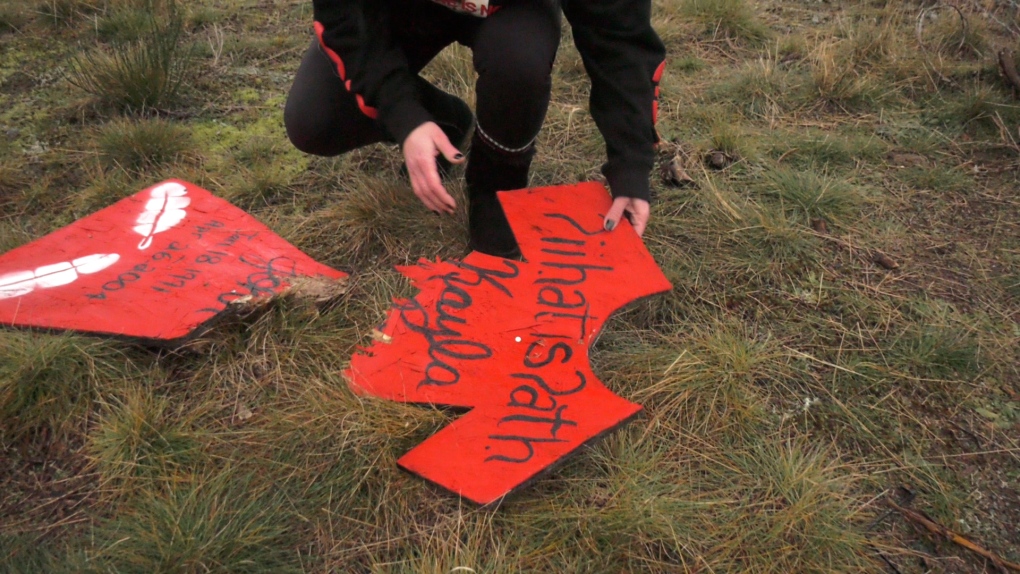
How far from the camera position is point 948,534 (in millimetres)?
1221

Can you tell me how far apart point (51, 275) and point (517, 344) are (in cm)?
106

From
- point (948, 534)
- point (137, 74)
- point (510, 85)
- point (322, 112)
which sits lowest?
point (948, 534)

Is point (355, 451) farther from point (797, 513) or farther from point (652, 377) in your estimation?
point (797, 513)

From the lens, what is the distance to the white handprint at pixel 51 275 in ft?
5.00

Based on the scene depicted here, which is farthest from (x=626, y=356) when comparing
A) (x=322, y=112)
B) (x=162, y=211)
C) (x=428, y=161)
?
(x=162, y=211)

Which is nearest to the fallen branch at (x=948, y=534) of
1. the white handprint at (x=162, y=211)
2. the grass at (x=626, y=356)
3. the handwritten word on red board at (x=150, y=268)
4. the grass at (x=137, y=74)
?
the grass at (x=626, y=356)

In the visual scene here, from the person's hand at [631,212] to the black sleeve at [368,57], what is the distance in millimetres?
461

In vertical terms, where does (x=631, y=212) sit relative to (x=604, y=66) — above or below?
below

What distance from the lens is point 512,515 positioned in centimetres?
121

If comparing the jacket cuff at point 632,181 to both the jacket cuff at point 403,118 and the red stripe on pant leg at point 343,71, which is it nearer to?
the jacket cuff at point 403,118

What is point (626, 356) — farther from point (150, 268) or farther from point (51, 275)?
point (51, 275)

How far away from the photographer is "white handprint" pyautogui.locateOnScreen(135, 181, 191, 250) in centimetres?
175

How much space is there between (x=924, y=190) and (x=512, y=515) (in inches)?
64.4

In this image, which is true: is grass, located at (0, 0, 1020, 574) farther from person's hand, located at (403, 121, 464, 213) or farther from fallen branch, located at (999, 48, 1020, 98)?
person's hand, located at (403, 121, 464, 213)
